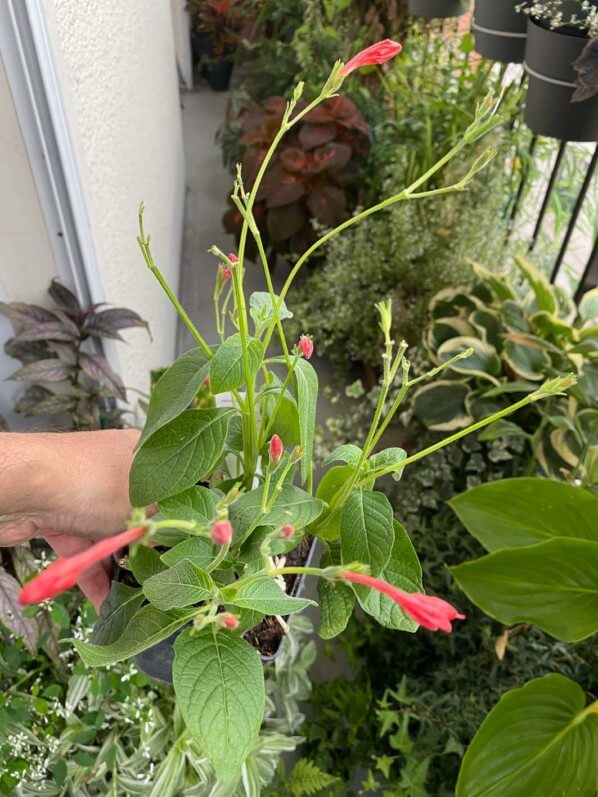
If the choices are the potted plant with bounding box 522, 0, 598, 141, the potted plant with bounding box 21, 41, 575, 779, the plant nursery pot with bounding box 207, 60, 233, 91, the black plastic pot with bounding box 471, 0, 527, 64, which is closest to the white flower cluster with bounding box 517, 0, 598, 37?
the potted plant with bounding box 522, 0, 598, 141

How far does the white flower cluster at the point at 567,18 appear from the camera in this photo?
0.89m

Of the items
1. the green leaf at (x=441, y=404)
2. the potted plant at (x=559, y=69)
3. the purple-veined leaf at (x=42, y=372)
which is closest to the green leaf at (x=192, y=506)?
the purple-veined leaf at (x=42, y=372)

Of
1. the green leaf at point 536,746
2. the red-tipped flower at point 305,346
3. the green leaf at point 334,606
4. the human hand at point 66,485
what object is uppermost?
the red-tipped flower at point 305,346

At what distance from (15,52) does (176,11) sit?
2.95 m

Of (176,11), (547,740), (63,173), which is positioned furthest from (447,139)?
(176,11)

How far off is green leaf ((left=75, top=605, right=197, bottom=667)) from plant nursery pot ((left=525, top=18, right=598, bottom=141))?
3.14 ft

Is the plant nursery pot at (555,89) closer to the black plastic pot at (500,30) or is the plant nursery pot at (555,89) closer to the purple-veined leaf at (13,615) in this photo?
the black plastic pot at (500,30)

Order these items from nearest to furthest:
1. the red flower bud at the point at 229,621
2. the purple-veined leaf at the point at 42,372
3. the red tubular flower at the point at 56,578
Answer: the red tubular flower at the point at 56,578
the red flower bud at the point at 229,621
the purple-veined leaf at the point at 42,372

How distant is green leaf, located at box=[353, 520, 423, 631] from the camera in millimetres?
465

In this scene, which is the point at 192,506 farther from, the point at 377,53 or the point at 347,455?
the point at 377,53

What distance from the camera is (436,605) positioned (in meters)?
0.30

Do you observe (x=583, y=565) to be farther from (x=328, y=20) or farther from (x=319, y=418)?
(x=328, y=20)

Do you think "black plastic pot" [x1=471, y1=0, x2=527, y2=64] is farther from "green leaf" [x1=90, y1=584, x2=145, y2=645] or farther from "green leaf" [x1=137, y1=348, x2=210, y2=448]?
"green leaf" [x1=90, y1=584, x2=145, y2=645]

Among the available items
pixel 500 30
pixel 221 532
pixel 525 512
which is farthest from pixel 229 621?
pixel 500 30
